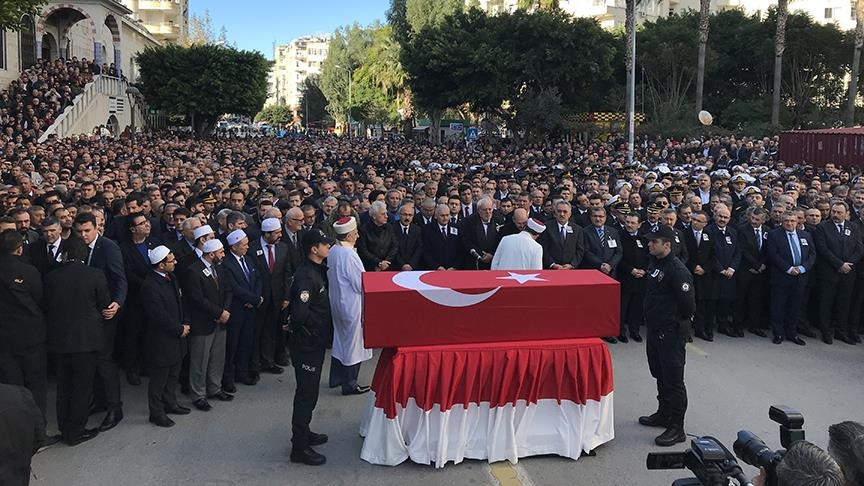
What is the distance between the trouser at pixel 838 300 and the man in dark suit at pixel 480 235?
435 centimetres

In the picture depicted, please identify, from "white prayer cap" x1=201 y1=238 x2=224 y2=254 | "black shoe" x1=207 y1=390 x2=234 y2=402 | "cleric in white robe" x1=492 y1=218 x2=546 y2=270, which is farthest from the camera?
A: "cleric in white robe" x1=492 y1=218 x2=546 y2=270

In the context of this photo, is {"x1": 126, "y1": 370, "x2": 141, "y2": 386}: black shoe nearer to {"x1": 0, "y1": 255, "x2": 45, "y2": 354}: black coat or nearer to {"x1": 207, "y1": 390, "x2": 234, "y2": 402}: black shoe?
{"x1": 207, "y1": 390, "x2": 234, "y2": 402}: black shoe

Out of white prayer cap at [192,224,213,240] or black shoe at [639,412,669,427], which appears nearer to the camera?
black shoe at [639,412,669,427]

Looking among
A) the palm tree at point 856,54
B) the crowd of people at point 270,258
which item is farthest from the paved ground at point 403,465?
the palm tree at point 856,54

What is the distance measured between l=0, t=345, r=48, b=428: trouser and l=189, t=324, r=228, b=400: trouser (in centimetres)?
136

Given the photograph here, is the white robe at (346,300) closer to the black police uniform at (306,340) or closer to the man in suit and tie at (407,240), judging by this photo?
the black police uniform at (306,340)

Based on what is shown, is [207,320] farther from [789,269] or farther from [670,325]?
[789,269]

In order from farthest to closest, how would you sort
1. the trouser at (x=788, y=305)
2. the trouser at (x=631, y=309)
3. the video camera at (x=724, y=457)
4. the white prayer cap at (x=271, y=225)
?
the trouser at (x=631, y=309) → the trouser at (x=788, y=305) → the white prayer cap at (x=271, y=225) → the video camera at (x=724, y=457)

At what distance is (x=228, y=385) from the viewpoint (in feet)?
24.0

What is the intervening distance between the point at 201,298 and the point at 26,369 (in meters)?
1.53

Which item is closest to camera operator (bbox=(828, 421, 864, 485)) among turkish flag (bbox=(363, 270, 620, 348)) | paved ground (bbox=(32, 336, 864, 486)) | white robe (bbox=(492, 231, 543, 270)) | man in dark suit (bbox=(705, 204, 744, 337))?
turkish flag (bbox=(363, 270, 620, 348))

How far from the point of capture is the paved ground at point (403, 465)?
542 cm

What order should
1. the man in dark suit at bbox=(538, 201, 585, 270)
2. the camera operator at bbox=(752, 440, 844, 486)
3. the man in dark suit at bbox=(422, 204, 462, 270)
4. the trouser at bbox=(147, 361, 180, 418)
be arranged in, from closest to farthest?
the camera operator at bbox=(752, 440, 844, 486)
the trouser at bbox=(147, 361, 180, 418)
the man in dark suit at bbox=(538, 201, 585, 270)
the man in dark suit at bbox=(422, 204, 462, 270)

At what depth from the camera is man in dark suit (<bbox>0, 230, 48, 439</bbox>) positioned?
221 inches
